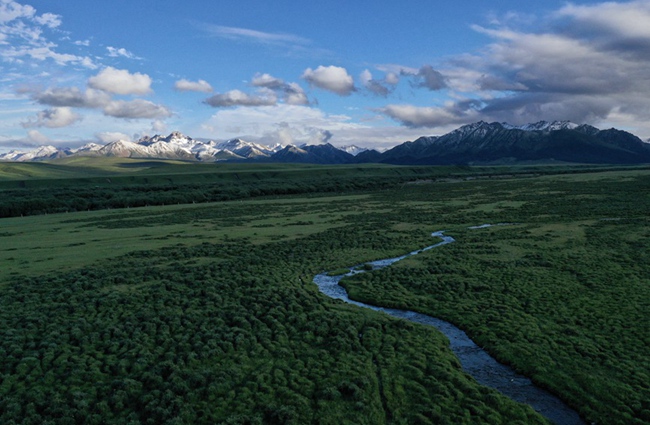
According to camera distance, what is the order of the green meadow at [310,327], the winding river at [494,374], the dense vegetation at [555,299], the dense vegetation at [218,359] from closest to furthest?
the dense vegetation at [218,359] < the winding river at [494,374] < the green meadow at [310,327] < the dense vegetation at [555,299]

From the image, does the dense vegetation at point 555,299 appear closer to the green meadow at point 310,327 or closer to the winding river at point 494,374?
the green meadow at point 310,327

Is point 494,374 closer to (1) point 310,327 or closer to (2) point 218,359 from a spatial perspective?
(1) point 310,327

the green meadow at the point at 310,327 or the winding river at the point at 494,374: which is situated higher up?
the green meadow at the point at 310,327

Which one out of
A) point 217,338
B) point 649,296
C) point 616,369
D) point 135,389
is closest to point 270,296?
point 217,338

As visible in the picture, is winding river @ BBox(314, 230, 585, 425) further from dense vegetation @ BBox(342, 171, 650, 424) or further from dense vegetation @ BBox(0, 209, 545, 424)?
dense vegetation @ BBox(0, 209, 545, 424)

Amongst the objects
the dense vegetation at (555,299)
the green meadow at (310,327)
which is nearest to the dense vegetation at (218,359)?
the green meadow at (310,327)

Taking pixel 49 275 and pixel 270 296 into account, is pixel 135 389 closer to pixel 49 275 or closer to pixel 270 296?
pixel 270 296

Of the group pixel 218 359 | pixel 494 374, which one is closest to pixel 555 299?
pixel 494 374

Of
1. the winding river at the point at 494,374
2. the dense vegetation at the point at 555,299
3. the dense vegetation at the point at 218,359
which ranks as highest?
the dense vegetation at the point at 555,299
